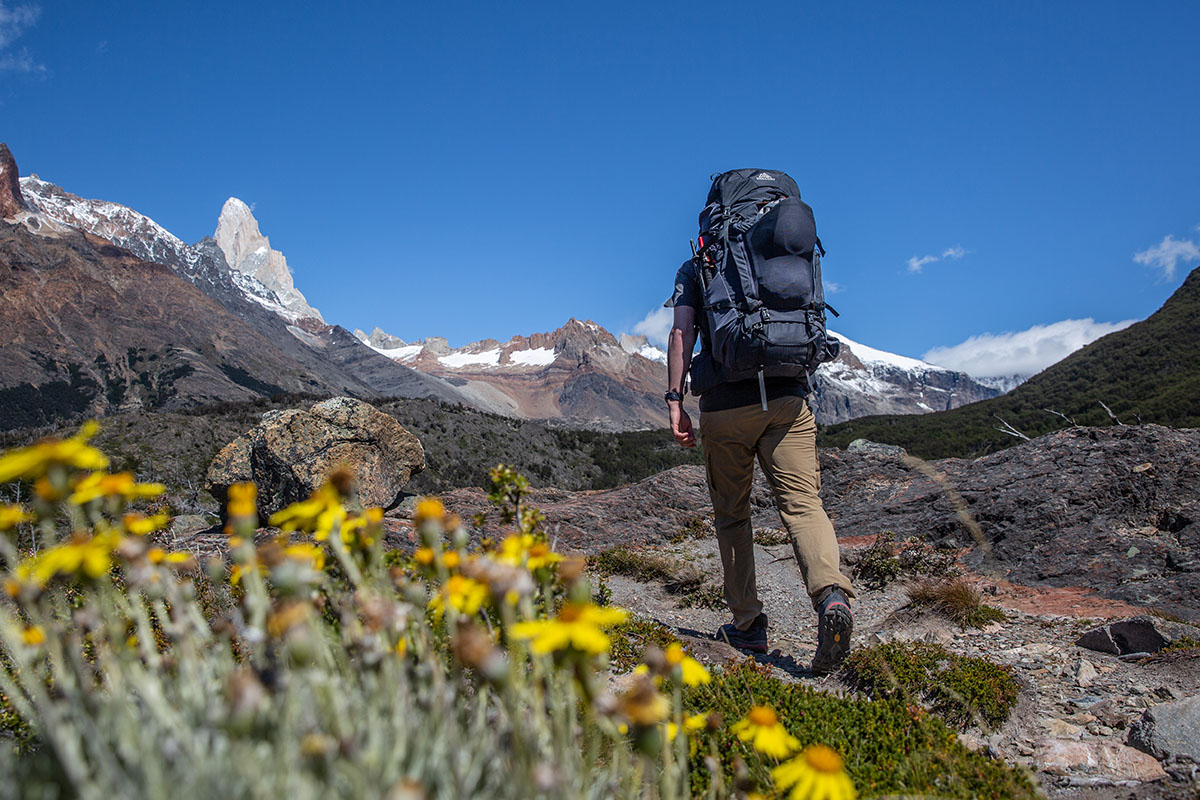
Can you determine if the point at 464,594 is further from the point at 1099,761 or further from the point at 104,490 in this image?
the point at 1099,761

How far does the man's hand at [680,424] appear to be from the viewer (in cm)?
392

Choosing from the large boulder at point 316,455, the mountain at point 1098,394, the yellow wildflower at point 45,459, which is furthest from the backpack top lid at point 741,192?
the mountain at point 1098,394

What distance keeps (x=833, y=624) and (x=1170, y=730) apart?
4.43 ft

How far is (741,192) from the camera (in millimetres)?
4062

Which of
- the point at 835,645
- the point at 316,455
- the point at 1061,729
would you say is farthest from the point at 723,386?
the point at 316,455

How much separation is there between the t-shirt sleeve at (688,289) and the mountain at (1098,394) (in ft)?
120

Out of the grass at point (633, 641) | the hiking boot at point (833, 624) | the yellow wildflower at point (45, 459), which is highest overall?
the yellow wildflower at point (45, 459)

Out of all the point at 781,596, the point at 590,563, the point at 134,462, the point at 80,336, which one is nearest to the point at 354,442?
the point at 590,563

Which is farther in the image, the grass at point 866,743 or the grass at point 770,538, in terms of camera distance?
the grass at point 770,538

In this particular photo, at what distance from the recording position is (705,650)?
4125 millimetres

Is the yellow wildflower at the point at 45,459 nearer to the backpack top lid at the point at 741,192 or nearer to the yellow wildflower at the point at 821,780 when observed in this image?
the yellow wildflower at the point at 821,780

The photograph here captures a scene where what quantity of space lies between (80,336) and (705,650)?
4947 inches

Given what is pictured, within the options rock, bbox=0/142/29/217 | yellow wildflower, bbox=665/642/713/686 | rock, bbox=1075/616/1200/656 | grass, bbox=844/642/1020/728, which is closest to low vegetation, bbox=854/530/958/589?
rock, bbox=1075/616/1200/656

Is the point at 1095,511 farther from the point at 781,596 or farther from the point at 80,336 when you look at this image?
the point at 80,336
